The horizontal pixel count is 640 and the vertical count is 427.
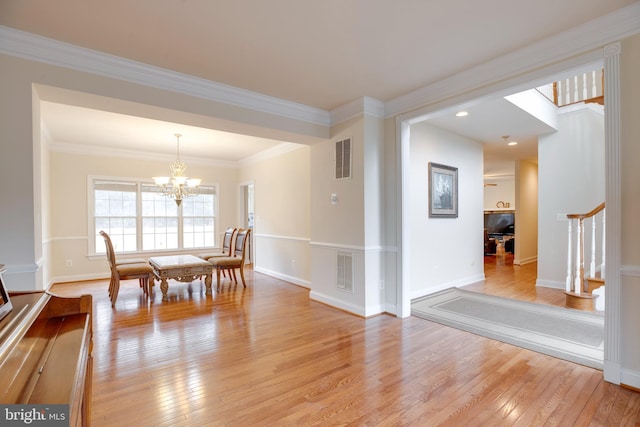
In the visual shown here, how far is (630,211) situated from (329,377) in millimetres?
2503

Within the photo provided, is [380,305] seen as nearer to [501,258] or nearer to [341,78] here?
[341,78]

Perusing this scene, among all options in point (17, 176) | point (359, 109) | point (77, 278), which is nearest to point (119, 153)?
point (77, 278)

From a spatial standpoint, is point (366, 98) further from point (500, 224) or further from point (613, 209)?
point (500, 224)

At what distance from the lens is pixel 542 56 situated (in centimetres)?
258

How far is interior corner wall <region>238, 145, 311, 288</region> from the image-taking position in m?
5.52

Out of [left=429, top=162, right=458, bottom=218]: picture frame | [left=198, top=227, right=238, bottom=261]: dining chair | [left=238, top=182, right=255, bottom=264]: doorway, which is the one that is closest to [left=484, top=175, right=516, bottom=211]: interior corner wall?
[left=429, top=162, right=458, bottom=218]: picture frame

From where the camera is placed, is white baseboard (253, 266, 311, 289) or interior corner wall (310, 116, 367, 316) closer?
interior corner wall (310, 116, 367, 316)

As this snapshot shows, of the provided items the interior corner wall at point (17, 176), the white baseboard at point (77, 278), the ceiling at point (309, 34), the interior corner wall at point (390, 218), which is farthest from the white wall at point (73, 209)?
the interior corner wall at point (390, 218)

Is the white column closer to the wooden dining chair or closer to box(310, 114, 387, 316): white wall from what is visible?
box(310, 114, 387, 316): white wall

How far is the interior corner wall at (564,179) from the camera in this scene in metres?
4.93

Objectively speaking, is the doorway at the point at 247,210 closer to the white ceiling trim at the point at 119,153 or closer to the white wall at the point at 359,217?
the white ceiling trim at the point at 119,153

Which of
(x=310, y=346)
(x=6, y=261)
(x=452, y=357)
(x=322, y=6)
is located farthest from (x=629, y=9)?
(x=6, y=261)

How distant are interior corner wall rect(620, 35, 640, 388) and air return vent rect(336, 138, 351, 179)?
2.54 meters

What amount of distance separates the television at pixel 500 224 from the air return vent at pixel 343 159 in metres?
8.11
